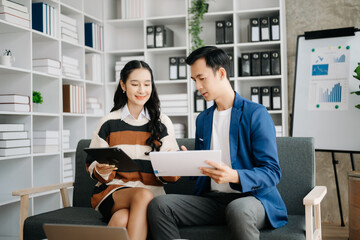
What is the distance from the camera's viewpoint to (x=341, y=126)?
12.1ft

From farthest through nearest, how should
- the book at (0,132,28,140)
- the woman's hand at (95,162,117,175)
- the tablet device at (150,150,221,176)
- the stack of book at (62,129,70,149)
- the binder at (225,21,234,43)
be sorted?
the binder at (225,21,234,43) < the stack of book at (62,129,70,149) < the book at (0,132,28,140) < the woman's hand at (95,162,117,175) < the tablet device at (150,150,221,176)

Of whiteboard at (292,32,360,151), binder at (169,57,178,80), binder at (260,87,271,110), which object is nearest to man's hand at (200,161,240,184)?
whiteboard at (292,32,360,151)

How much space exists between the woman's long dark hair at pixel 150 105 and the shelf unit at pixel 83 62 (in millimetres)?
1287

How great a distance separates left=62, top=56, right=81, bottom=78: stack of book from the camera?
4.10 meters

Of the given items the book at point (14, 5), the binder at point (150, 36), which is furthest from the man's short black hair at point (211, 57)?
the binder at point (150, 36)

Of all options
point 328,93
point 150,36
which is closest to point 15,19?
point 150,36

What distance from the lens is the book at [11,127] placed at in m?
3.26

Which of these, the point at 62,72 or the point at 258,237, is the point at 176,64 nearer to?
the point at 62,72

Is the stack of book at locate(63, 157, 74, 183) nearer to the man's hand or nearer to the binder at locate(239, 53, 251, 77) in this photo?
the binder at locate(239, 53, 251, 77)

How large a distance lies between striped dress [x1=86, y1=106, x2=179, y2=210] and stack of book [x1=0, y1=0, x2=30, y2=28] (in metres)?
1.58

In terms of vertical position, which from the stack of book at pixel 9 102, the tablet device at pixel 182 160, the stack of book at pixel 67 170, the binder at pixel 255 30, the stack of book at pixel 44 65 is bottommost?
the stack of book at pixel 67 170

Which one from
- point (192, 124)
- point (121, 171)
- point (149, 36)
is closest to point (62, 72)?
point (149, 36)

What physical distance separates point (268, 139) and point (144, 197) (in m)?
0.65

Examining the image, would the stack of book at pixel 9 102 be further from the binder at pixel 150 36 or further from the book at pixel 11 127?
the binder at pixel 150 36
